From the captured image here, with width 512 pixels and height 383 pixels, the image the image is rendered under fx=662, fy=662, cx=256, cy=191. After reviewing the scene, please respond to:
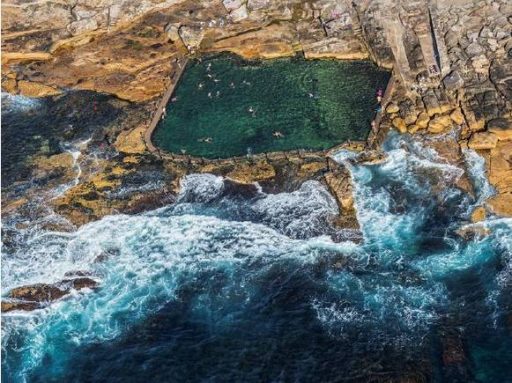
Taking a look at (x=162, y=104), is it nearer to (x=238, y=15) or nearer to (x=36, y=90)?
(x=36, y=90)

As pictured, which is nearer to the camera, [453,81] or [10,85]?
[453,81]

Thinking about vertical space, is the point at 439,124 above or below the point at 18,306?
above

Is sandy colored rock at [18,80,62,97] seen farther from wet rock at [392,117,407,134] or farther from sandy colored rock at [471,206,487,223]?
sandy colored rock at [471,206,487,223]

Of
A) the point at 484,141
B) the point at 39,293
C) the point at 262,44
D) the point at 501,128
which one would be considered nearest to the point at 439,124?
the point at 484,141

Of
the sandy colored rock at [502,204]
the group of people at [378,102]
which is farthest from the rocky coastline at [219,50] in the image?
the group of people at [378,102]

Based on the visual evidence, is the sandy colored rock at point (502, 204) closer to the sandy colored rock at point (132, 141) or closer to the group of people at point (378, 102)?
the group of people at point (378, 102)

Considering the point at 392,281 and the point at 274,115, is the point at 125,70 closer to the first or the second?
the point at 274,115
